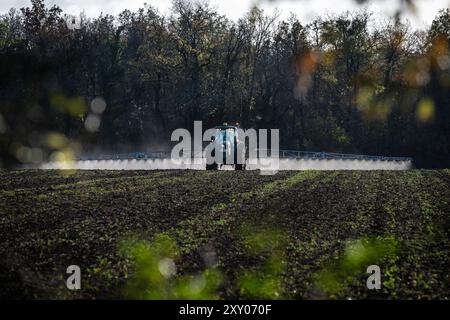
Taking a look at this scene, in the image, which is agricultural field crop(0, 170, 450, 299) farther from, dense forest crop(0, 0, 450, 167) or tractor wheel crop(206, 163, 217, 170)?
dense forest crop(0, 0, 450, 167)

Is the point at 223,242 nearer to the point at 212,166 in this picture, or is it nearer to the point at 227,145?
the point at 227,145

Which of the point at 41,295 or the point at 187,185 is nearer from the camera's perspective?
the point at 41,295

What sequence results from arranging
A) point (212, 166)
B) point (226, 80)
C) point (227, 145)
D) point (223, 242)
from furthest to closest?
point (226, 80) → point (212, 166) → point (227, 145) → point (223, 242)

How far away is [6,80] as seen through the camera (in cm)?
5031

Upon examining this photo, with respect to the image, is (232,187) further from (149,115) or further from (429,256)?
(149,115)

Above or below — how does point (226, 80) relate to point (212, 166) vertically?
above

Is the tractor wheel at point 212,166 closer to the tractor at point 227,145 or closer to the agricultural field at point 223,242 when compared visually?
the tractor at point 227,145

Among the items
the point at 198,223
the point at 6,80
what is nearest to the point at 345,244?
the point at 198,223

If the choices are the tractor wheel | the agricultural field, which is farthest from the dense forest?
the agricultural field

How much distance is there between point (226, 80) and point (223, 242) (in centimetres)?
5350

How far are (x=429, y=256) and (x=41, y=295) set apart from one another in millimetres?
6442

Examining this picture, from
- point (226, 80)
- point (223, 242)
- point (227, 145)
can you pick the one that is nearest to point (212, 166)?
point (227, 145)

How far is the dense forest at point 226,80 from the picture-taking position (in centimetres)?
5497

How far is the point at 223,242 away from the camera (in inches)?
411
